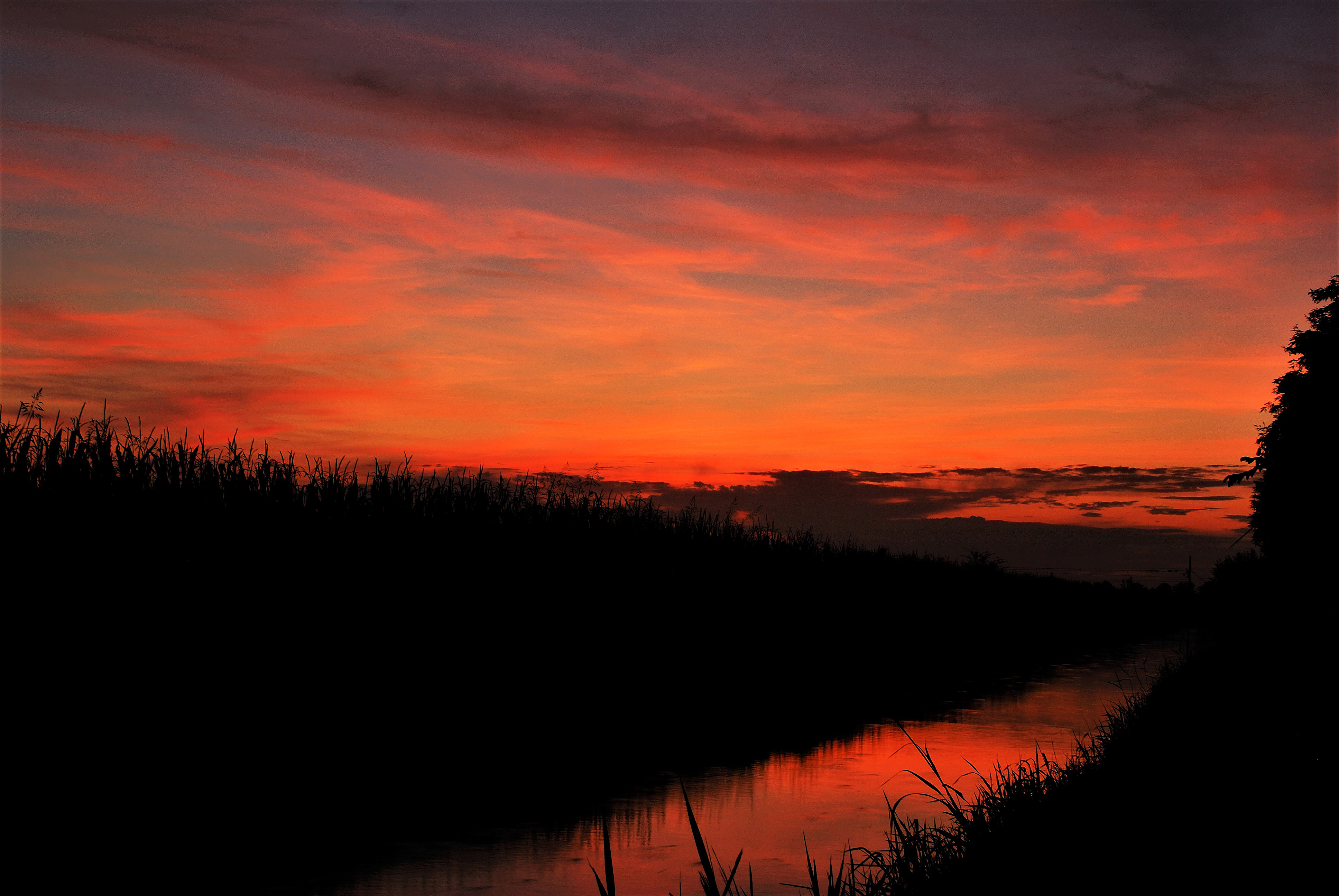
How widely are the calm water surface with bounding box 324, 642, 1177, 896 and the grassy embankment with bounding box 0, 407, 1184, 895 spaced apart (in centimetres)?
69

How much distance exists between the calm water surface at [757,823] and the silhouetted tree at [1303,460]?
2627 centimetres

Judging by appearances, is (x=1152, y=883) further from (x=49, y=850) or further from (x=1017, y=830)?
(x=49, y=850)

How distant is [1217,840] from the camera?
21.1 ft

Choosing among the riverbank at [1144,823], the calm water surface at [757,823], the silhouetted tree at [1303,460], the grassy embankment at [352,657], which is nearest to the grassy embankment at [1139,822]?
the riverbank at [1144,823]

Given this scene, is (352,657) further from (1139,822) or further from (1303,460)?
(1303,460)

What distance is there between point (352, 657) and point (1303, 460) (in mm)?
38284

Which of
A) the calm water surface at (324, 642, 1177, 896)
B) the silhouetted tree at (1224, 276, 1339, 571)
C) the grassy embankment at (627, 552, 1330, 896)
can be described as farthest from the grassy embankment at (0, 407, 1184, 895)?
the silhouetted tree at (1224, 276, 1339, 571)

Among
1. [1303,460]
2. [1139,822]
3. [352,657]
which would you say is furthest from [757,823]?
[1303,460]

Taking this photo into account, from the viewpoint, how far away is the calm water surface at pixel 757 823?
26.1 ft

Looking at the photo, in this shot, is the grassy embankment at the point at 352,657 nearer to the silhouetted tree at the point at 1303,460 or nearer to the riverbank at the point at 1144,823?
the riverbank at the point at 1144,823

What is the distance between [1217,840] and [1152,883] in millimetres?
1058

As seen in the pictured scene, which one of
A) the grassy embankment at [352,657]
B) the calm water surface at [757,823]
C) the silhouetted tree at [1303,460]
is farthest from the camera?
the silhouetted tree at [1303,460]

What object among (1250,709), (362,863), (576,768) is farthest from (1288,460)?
(362,863)

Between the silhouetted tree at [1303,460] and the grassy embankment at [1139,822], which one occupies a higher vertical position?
the silhouetted tree at [1303,460]
